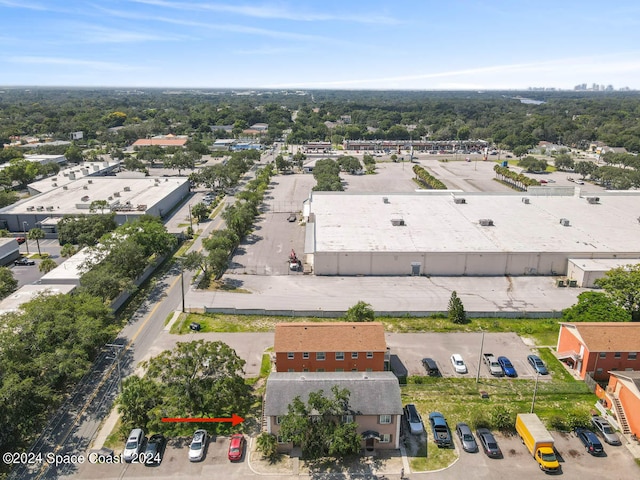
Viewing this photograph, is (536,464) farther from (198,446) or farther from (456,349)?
(198,446)

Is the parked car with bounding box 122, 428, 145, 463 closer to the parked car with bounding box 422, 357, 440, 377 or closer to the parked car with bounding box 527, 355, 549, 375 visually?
the parked car with bounding box 422, 357, 440, 377

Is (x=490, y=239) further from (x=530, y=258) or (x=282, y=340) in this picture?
(x=282, y=340)

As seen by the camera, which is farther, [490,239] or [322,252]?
[490,239]

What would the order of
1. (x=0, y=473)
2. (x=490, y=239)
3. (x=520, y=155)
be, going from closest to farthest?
1. (x=0, y=473)
2. (x=490, y=239)
3. (x=520, y=155)

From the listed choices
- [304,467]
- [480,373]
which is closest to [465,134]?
[480,373]
